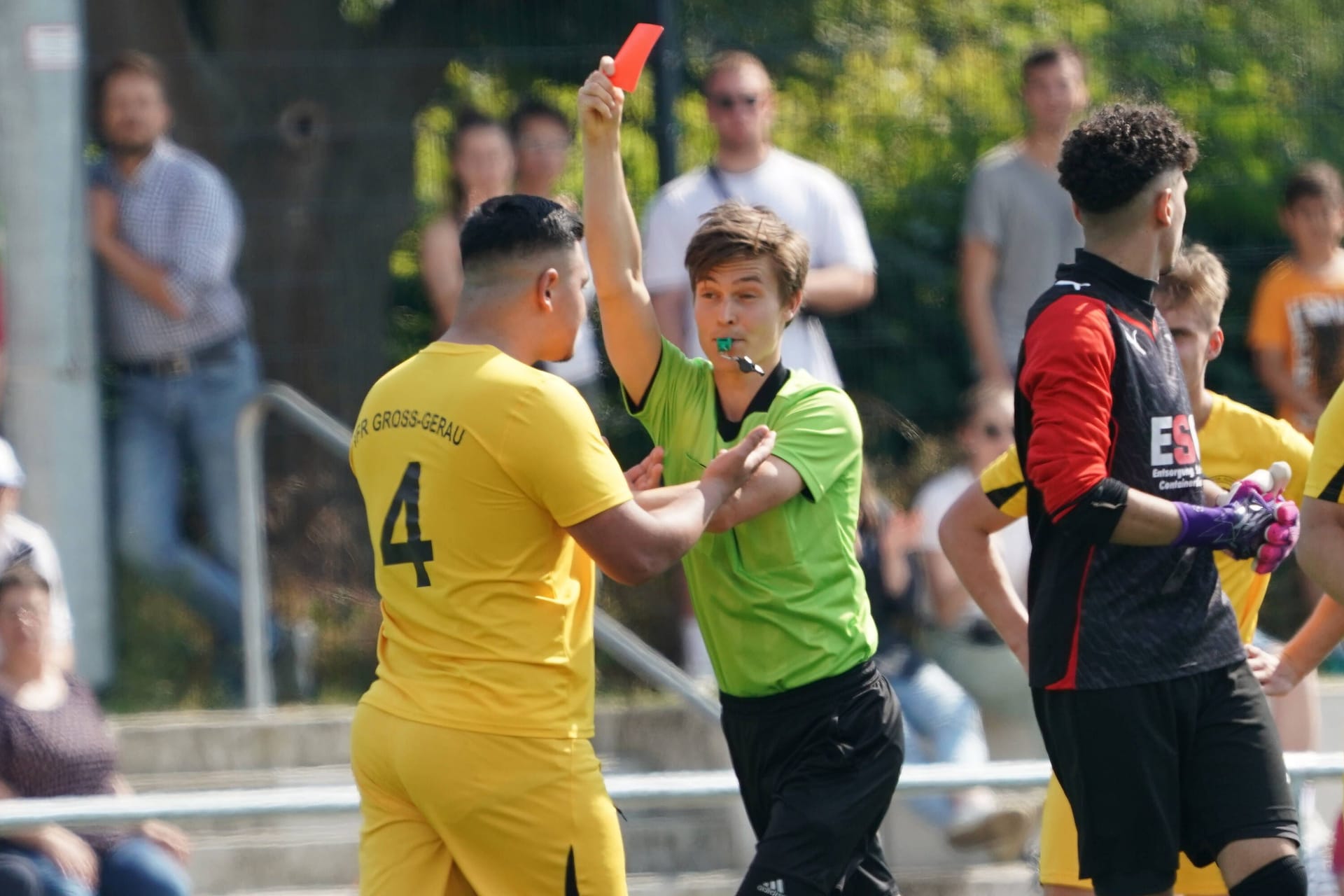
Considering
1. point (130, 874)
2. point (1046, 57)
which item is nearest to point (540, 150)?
point (1046, 57)

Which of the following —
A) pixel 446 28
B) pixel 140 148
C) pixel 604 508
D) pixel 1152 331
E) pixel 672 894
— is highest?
pixel 446 28

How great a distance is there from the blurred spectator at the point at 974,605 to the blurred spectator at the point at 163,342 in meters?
2.75

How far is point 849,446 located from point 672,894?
2894 mm

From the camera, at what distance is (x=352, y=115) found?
340 inches

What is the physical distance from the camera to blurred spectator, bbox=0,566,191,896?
19.2ft

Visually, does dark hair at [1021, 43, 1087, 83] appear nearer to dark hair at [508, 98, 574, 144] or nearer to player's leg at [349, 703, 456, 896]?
dark hair at [508, 98, 574, 144]

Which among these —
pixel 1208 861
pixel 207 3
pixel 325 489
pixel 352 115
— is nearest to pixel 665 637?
pixel 325 489

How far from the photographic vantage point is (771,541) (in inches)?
178

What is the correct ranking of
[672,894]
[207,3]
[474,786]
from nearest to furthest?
[474,786] < [672,894] < [207,3]

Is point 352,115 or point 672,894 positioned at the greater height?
point 352,115

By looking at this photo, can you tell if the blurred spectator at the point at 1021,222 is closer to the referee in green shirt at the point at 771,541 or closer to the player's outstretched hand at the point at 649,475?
the referee in green shirt at the point at 771,541

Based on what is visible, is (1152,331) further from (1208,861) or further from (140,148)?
(140,148)

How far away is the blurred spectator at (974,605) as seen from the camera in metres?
7.46

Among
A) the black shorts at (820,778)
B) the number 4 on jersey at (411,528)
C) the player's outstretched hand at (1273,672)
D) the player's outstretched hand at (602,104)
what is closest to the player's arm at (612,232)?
the player's outstretched hand at (602,104)
